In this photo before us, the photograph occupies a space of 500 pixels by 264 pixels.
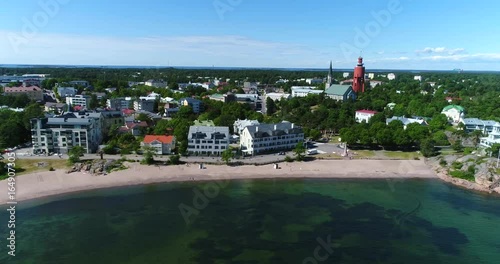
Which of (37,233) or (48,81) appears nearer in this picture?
(37,233)

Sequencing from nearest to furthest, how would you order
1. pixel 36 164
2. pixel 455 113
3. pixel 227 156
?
pixel 36 164
pixel 227 156
pixel 455 113

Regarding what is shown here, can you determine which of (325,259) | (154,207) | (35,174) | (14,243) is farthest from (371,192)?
(35,174)

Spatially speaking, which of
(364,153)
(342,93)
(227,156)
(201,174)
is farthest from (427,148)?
(342,93)

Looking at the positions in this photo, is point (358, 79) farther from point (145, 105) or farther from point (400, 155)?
point (145, 105)

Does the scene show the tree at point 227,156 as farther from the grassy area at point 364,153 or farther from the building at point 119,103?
the building at point 119,103

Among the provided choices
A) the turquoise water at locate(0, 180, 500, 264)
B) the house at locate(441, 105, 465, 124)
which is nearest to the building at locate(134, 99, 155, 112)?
the turquoise water at locate(0, 180, 500, 264)

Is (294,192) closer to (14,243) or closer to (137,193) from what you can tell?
(137,193)
